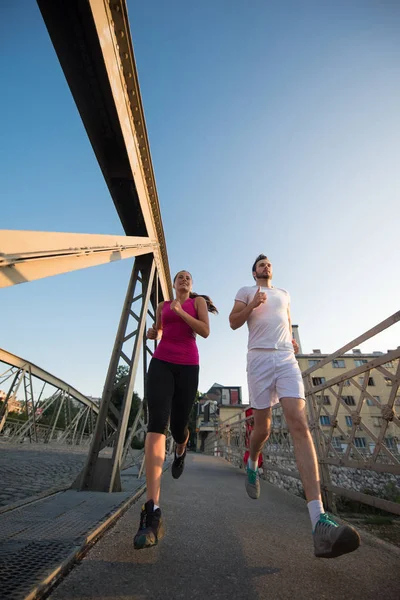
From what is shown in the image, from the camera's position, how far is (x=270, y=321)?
2.42 meters

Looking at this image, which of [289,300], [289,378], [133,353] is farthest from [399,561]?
[133,353]

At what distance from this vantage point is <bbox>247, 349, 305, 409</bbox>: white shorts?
208 centimetres

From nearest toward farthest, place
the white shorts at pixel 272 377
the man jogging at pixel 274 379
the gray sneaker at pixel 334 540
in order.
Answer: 1. the gray sneaker at pixel 334 540
2. the man jogging at pixel 274 379
3. the white shorts at pixel 272 377

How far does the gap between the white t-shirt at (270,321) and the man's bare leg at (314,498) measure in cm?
48

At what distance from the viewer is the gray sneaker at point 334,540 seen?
1.29 meters

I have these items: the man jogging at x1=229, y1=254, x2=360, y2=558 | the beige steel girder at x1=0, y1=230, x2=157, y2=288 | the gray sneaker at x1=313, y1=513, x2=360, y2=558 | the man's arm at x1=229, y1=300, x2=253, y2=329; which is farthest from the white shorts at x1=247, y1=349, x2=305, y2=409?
the beige steel girder at x1=0, y1=230, x2=157, y2=288

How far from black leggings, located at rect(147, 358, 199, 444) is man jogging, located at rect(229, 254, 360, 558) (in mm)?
551

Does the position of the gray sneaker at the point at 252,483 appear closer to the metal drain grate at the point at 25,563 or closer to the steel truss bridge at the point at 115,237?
the steel truss bridge at the point at 115,237

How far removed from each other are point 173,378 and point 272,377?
0.83 metres

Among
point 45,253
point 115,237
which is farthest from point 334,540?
point 115,237

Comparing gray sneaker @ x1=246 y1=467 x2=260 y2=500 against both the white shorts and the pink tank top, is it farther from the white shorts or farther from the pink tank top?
the pink tank top

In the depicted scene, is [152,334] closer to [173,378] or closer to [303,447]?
[173,378]

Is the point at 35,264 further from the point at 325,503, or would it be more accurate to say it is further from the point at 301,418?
the point at 325,503

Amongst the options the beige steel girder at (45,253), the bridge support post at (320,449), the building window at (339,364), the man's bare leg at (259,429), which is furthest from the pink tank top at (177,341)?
the building window at (339,364)
